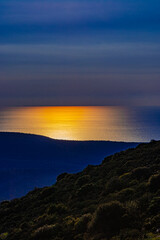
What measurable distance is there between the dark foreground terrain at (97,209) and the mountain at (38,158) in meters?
45.0

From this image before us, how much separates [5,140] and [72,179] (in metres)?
98.7

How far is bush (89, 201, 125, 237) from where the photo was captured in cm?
1106

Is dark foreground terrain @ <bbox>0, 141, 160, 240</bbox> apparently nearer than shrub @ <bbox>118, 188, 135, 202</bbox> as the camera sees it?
Yes

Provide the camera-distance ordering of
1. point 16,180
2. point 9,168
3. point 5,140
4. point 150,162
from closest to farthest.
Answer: point 150,162, point 16,180, point 9,168, point 5,140

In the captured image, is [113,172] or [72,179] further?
[72,179]

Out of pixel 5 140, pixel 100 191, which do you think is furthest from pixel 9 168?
pixel 100 191

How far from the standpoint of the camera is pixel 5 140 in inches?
4670

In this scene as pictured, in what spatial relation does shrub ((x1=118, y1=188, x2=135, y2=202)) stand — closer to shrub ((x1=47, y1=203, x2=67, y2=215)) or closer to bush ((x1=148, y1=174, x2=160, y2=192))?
bush ((x1=148, y1=174, x2=160, y2=192))

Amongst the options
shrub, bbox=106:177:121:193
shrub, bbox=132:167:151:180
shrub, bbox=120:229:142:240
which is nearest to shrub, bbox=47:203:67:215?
shrub, bbox=106:177:121:193

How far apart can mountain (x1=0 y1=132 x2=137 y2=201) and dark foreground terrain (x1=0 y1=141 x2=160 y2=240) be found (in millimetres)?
44951

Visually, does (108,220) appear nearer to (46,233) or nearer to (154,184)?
(46,233)

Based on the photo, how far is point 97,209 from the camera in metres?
11.8

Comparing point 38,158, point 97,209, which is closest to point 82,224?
point 97,209

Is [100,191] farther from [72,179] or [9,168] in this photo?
[9,168]
